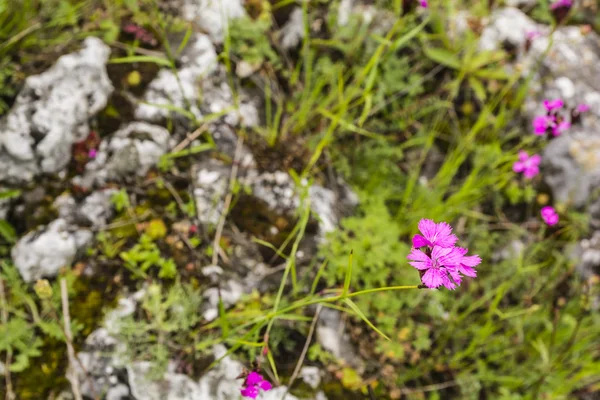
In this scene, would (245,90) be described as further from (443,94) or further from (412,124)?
(443,94)

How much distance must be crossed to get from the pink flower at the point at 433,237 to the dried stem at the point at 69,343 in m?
1.67

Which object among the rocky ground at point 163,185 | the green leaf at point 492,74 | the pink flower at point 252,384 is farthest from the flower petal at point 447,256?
the green leaf at point 492,74

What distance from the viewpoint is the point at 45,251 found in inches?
89.6

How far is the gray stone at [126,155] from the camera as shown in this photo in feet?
8.38

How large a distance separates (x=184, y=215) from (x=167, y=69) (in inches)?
41.9

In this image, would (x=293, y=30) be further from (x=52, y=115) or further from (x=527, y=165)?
(x=527, y=165)

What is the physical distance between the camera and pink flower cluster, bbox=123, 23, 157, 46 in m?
2.87

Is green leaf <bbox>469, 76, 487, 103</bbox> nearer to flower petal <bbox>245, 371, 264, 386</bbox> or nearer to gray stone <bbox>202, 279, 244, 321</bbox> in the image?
gray stone <bbox>202, 279, 244, 321</bbox>

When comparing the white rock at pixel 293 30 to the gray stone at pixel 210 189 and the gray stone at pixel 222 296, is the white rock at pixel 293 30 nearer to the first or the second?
the gray stone at pixel 210 189

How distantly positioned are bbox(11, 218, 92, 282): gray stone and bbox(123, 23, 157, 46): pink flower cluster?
139cm

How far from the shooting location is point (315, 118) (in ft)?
10.0

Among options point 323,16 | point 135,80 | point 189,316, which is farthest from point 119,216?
point 323,16

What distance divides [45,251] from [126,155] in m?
0.70

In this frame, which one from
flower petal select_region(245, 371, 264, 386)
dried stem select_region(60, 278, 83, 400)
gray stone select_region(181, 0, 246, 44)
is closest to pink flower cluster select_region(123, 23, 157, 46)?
gray stone select_region(181, 0, 246, 44)
